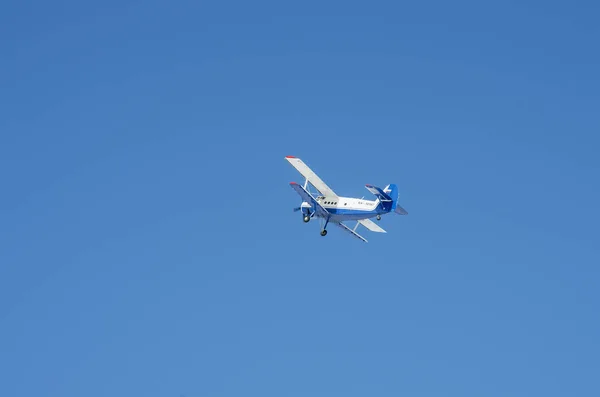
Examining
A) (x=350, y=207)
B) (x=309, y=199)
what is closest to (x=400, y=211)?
(x=350, y=207)

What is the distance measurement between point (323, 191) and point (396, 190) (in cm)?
1257

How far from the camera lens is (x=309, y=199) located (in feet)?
648

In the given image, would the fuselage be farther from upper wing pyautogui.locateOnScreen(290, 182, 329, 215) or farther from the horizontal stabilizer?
the horizontal stabilizer

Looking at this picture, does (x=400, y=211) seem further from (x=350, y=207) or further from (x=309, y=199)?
(x=309, y=199)

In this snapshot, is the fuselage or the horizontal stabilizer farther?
the fuselage

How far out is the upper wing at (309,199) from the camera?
196 meters

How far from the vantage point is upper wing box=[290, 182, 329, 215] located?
196m

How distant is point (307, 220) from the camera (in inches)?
7849

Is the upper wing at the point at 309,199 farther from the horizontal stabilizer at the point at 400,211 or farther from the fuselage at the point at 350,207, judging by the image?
the horizontal stabilizer at the point at 400,211

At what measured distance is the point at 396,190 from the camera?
191 metres

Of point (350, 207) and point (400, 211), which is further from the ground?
point (350, 207)

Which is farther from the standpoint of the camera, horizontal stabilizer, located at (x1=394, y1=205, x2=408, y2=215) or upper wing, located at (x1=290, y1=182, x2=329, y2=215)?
upper wing, located at (x1=290, y1=182, x2=329, y2=215)

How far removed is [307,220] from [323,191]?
4.35m

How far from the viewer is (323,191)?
200 m
